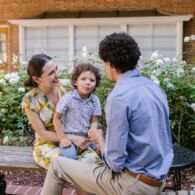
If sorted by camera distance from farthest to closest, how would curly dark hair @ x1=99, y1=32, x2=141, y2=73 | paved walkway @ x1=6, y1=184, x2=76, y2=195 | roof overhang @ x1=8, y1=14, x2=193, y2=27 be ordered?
roof overhang @ x1=8, y1=14, x2=193, y2=27 < paved walkway @ x1=6, y1=184, x2=76, y2=195 < curly dark hair @ x1=99, y1=32, x2=141, y2=73

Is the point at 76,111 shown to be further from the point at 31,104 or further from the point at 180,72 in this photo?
the point at 180,72

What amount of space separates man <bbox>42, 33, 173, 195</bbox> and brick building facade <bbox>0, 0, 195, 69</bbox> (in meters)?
9.87

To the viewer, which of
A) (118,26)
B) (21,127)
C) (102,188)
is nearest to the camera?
(102,188)

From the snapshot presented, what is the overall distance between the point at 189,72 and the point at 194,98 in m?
0.45

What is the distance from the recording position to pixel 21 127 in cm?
466

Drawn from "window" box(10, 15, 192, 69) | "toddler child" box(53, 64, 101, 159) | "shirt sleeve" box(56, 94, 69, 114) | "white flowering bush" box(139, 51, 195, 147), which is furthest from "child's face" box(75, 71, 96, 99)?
"window" box(10, 15, 192, 69)

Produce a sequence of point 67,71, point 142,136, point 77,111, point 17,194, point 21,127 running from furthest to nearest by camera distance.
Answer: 1. point 67,71
2. point 21,127
3. point 17,194
4. point 77,111
5. point 142,136

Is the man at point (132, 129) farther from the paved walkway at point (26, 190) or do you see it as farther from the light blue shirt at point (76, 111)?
the paved walkway at point (26, 190)

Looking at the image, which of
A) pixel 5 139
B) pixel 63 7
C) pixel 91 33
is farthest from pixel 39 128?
pixel 63 7

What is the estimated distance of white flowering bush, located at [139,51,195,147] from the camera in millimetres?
4398

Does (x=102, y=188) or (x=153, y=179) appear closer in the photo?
(x=153, y=179)

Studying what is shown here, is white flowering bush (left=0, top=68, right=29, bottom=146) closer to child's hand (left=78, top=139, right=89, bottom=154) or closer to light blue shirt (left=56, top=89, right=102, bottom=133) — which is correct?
light blue shirt (left=56, top=89, right=102, bottom=133)

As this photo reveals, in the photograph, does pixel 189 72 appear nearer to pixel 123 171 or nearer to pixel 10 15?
pixel 123 171

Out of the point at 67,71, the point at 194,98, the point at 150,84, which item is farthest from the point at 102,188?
the point at 67,71
